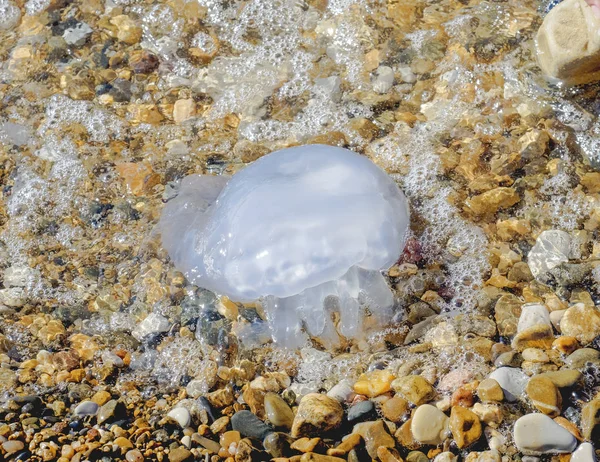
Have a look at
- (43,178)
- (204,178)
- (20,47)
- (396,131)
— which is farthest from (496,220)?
(20,47)

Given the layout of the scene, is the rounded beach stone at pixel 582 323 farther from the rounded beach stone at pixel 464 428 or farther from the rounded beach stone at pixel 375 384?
the rounded beach stone at pixel 375 384

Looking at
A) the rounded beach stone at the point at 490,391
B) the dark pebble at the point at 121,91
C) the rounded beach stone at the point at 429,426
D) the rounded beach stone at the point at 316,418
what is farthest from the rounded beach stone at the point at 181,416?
the dark pebble at the point at 121,91

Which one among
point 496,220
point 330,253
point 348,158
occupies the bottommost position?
point 496,220

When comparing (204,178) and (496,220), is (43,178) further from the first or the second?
(496,220)

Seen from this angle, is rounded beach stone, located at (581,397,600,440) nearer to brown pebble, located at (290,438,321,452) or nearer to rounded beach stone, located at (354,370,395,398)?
rounded beach stone, located at (354,370,395,398)

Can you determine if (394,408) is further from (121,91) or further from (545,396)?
(121,91)

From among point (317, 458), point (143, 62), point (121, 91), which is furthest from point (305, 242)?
point (143, 62)
